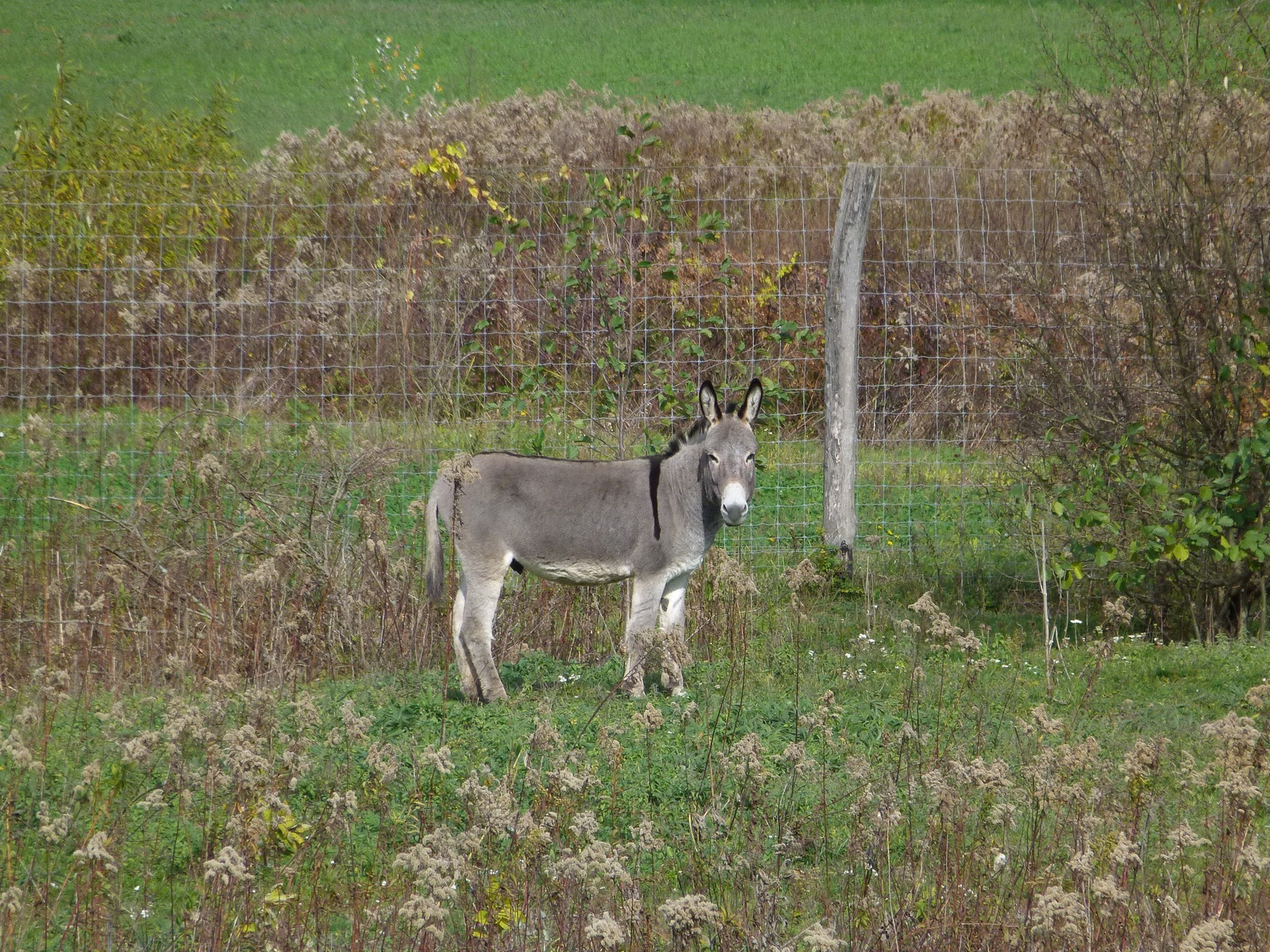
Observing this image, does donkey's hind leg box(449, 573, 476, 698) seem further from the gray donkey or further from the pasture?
the pasture

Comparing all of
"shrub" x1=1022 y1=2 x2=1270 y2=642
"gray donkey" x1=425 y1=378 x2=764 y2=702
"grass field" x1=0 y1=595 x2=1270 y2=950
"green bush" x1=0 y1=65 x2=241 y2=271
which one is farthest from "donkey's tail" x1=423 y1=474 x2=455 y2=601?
Result: "green bush" x1=0 y1=65 x2=241 y2=271

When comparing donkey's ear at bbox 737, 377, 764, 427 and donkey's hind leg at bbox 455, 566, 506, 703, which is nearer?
donkey's hind leg at bbox 455, 566, 506, 703

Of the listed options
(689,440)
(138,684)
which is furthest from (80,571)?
(689,440)

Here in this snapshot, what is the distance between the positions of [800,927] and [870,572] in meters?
5.17

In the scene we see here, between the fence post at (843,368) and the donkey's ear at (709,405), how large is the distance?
225 centimetres

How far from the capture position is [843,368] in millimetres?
9430

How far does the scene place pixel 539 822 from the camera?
158 inches

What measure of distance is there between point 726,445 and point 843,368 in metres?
2.58

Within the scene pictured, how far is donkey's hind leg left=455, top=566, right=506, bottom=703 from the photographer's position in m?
6.75

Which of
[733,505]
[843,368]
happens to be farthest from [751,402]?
[843,368]

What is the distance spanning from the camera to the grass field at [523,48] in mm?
27812

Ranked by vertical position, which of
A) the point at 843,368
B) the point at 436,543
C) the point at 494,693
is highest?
the point at 843,368

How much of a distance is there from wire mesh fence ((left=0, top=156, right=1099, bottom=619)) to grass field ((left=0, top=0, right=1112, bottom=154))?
14.0m

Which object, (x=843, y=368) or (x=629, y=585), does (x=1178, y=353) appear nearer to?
(x=843, y=368)
